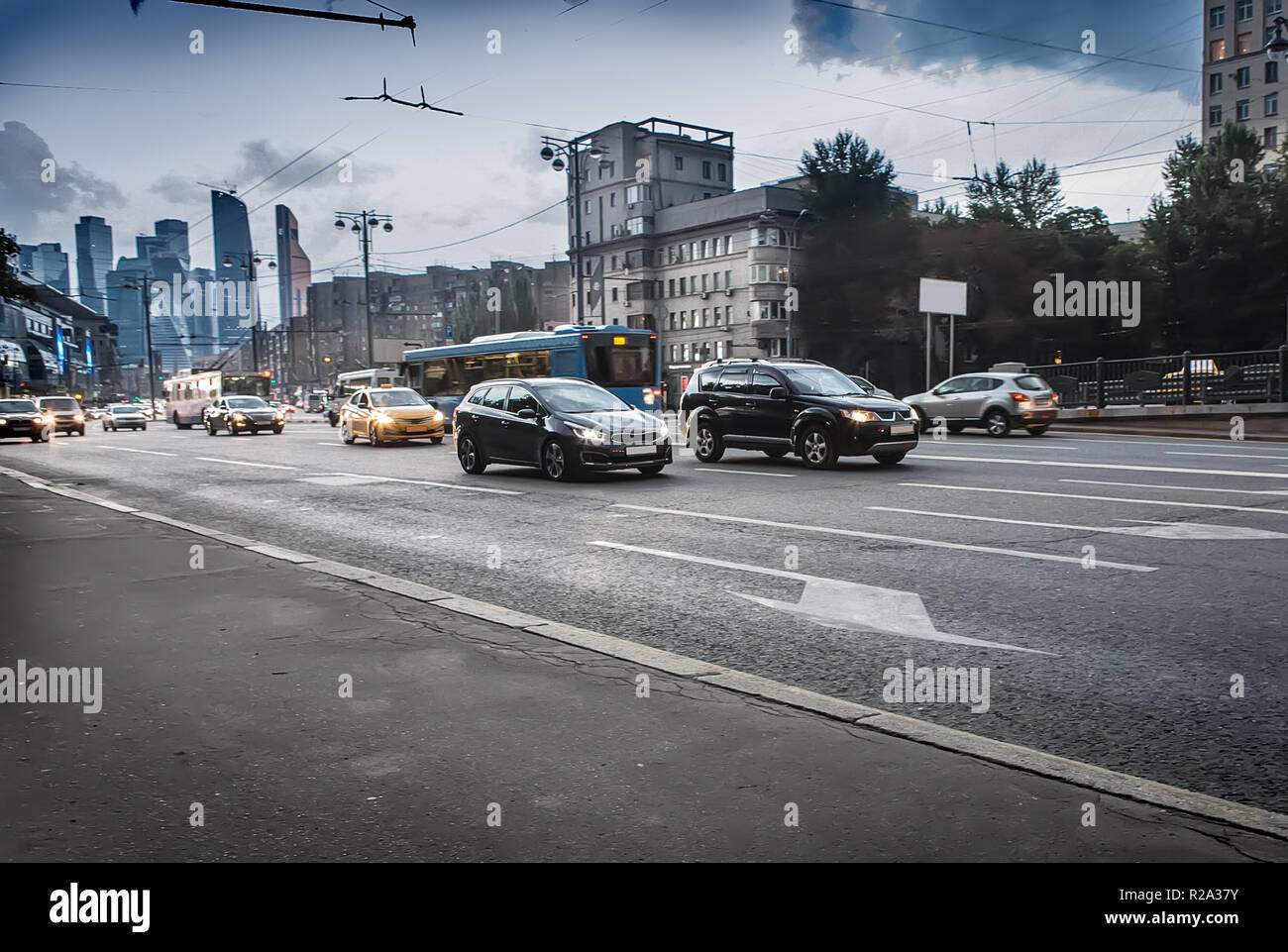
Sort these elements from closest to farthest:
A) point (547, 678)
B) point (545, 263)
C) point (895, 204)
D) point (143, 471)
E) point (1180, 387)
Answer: point (547, 678)
point (143, 471)
point (1180, 387)
point (895, 204)
point (545, 263)

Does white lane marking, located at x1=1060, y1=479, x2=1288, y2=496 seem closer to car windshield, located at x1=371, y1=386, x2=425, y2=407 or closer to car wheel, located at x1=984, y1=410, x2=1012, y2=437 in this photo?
car wheel, located at x1=984, y1=410, x2=1012, y2=437

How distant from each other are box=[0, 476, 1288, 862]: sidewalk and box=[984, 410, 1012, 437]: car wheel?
876 inches

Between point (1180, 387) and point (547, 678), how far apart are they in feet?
93.7

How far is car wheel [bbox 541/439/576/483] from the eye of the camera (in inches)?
605

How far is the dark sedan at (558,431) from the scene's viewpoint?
15258mm

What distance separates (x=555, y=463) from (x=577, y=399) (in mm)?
1224

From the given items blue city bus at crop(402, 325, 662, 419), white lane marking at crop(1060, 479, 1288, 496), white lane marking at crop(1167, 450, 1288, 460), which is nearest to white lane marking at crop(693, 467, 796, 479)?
white lane marking at crop(1060, 479, 1288, 496)

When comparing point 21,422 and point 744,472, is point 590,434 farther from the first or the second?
point 21,422

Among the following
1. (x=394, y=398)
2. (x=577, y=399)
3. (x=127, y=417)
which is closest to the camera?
(x=577, y=399)

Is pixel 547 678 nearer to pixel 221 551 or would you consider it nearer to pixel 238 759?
pixel 238 759

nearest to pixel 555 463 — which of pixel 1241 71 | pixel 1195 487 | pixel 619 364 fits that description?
pixel 1195 487

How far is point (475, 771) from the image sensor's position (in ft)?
12.6
